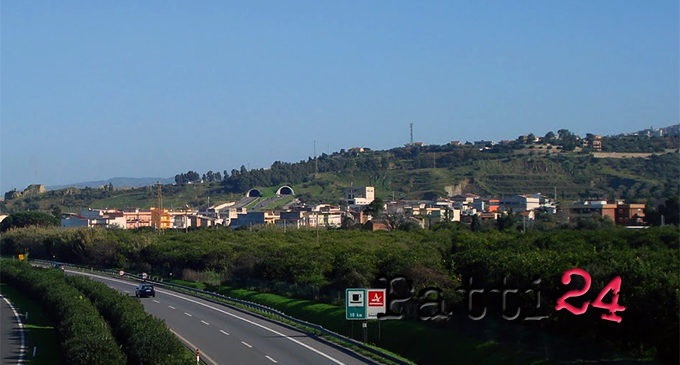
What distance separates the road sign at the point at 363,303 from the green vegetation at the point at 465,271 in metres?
1.49

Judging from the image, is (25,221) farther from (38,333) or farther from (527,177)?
(38,333)

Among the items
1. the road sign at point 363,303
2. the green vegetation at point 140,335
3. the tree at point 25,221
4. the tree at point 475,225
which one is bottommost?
the green vegetation at point 140,335

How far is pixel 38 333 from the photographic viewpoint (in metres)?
43.2

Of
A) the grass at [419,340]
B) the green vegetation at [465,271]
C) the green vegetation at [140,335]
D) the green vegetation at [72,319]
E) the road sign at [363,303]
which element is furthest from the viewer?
the road sign at [363,303]

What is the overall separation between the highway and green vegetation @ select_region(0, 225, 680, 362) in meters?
3.11

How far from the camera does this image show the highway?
33.0 m

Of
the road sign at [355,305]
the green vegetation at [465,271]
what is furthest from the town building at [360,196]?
the road sign at [355,305]

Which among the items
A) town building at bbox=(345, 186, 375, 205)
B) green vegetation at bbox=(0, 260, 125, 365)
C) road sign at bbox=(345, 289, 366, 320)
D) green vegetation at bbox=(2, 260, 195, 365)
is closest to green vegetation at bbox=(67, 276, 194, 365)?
green vegetation at bbox=(2, 260, 195, 365)

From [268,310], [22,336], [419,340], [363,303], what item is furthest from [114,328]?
[268,310]

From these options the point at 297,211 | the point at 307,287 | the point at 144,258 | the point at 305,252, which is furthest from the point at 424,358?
the point at 297,211

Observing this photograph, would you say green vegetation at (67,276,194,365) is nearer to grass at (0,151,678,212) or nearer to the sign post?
the sign post

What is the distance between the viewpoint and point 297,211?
150375mm

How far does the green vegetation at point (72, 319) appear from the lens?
98.0 feet

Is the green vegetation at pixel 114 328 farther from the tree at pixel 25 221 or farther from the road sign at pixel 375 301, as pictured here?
the tree at pixel 25 221
